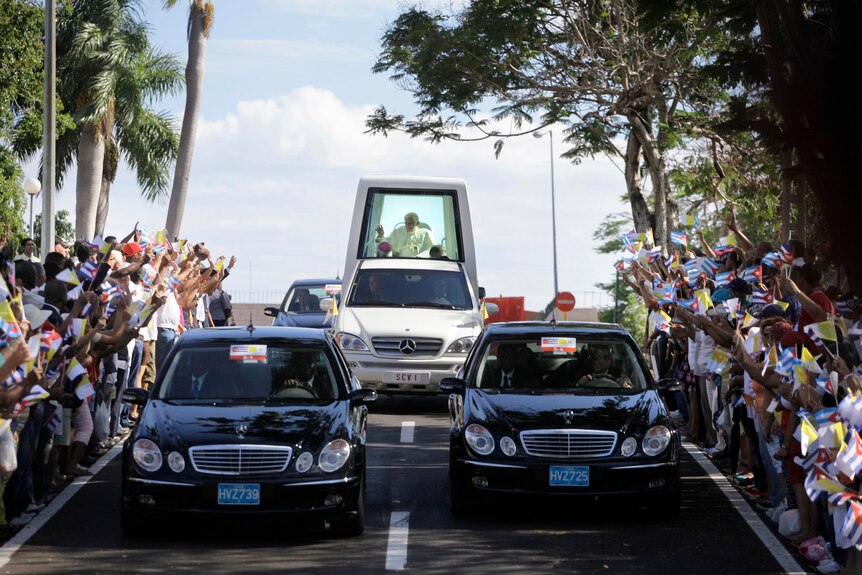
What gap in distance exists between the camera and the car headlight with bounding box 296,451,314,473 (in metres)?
10.6

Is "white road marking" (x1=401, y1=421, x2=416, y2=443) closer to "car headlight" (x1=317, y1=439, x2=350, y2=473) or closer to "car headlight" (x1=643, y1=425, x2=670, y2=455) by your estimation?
"car headlight" (x1=643, y1=425, x2=670, y2=455)

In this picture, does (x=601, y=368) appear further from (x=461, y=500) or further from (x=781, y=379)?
(x=781, y=379)

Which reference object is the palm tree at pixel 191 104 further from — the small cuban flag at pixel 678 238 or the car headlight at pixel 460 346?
the small cuban flag at pixel 678 238

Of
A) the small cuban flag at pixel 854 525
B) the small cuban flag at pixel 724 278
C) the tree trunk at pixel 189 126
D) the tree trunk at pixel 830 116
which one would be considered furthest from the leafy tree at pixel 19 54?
the small cuban flag at pixel 854 525

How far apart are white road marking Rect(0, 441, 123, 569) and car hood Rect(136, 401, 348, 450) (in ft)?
3.68

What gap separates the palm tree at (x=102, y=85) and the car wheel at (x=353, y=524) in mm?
32573

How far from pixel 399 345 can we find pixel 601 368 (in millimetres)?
7266

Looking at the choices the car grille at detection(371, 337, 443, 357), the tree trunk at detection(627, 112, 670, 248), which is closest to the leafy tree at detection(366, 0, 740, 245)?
the tree trunk at detection(627, 112, 670, 248)

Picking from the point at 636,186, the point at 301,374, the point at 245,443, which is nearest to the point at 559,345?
the point at 301,374

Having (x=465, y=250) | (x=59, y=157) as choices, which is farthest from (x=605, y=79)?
(x=59, y=157)

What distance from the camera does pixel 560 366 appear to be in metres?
12.8

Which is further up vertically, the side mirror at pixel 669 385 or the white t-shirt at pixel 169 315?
the white t-shirt at pixel 169 315

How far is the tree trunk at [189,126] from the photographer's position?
35.4 m

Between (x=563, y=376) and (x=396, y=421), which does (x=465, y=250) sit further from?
(x=563, y=376)
